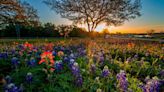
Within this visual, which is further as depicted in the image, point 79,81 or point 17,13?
point 17,13

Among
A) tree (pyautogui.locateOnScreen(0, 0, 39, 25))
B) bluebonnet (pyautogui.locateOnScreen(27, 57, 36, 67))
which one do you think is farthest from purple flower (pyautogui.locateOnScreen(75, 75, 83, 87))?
tree (pyautogui.locateOnScreen(0, 0, 39, 25))

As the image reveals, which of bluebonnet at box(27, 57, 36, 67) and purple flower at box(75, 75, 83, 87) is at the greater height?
bluebonnet at box(27, 57, 36, 67)

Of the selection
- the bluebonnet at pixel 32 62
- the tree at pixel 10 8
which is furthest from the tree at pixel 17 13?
the bluebonnet at pixel 32 62

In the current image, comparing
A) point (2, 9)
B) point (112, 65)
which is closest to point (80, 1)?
point (2, 9)

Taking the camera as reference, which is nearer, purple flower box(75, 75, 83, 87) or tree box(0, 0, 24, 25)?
purple flower box(75, 75, 83, 87)

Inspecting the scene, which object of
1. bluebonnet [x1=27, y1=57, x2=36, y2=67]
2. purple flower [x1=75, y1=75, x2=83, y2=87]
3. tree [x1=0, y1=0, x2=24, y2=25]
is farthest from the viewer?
tree [x1=0, y1=0, x2=24, y2=25]

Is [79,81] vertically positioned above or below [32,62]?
below

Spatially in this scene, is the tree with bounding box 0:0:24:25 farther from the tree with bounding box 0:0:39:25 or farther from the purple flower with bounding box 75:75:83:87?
the purple flower with bounding box 75:75:83:87

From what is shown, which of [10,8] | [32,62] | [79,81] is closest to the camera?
[79,81]

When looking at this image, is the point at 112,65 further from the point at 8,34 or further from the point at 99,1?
the point at 8,34

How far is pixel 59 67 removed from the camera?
14.5 ft

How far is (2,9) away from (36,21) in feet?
15.7

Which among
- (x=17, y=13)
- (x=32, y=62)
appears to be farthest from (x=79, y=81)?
(x=17, y=13)

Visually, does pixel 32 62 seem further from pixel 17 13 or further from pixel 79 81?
pixel 17 13
